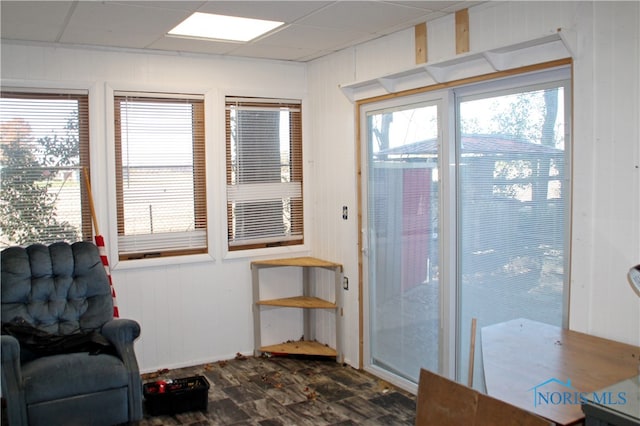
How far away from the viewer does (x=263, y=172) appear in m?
5.14

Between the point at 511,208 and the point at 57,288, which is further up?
the point at 511,208

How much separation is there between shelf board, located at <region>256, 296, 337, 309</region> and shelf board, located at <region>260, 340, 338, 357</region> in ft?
1.25

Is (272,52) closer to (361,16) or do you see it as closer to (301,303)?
(361,16)

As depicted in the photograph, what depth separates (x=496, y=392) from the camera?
213 cm

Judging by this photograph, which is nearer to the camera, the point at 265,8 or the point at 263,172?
the point at 265,8

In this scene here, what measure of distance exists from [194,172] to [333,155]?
46.1 inches

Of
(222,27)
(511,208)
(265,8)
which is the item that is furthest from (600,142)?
(222,27)

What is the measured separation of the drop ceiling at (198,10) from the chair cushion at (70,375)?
206 cm

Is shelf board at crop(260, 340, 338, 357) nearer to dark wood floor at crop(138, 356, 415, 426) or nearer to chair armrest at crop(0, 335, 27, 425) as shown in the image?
dark wood floor at crop(138, 356, 415, 426)

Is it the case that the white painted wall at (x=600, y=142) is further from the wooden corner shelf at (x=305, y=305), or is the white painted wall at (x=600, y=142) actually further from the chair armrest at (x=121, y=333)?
the chair armrest at (x=121, y=333)

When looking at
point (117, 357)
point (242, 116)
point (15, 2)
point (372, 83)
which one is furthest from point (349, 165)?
point (15, 2)

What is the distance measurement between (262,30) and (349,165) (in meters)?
1.27

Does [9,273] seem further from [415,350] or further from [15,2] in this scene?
[415,350]

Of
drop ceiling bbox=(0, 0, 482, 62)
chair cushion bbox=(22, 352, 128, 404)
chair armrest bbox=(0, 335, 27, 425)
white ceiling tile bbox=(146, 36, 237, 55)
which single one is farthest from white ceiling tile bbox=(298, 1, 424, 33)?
chair armrest bbox=(0, 335, 27, 425)
